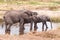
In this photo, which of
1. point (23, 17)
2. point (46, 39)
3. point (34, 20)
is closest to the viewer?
point (46, 39)

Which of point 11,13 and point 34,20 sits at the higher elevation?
point 11,13

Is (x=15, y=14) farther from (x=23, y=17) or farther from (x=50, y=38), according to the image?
(x=50, y=38)

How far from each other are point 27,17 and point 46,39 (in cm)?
566

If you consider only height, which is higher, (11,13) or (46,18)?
(11,13)

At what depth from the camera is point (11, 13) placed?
15422 mm

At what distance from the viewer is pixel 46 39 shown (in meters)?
11.3

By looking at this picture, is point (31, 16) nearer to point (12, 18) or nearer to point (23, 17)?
point (23, 17)

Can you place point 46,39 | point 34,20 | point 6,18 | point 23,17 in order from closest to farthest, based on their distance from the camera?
point 46,39 < point 6,18 < point 23,17 < point 34,20

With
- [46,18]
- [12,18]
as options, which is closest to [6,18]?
[12,18]

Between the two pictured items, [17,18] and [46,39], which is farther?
[17,18]

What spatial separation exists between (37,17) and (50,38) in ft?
21.0

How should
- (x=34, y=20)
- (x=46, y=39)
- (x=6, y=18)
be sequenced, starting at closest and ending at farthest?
(x=46, y=39) → (x=6, y=18) → (x=34, y=20)

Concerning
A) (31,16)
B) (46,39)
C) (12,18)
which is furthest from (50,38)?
(31,16)

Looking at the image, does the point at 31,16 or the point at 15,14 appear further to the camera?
the point at 31,16
